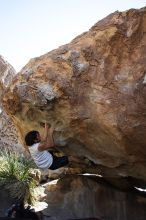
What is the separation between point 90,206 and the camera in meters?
9.49

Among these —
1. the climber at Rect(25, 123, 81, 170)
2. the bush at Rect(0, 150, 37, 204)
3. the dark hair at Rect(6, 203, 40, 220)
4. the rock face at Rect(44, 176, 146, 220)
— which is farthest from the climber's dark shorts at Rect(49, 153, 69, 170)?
the bush at Rect(0, 150, 37, 204)

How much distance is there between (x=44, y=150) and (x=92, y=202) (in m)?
2.36

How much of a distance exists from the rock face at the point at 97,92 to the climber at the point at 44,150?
0.20 metres

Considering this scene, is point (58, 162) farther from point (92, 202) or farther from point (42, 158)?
point (92, 202)

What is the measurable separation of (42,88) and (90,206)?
11.2ft

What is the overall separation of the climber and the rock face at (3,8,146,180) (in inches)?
7.8

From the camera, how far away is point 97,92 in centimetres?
746

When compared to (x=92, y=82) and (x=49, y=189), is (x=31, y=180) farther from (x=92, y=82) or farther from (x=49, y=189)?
(x=92, y=82)

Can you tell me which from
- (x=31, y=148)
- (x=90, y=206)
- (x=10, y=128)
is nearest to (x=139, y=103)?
(x=31, y=148)

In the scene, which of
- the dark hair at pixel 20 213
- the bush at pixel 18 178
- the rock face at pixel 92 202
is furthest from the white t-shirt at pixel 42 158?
the bush at pixel 18 178

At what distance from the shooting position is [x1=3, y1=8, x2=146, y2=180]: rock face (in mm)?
7195

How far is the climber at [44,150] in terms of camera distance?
26.0 ft

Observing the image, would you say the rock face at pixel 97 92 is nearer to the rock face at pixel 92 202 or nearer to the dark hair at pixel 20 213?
the rock face at pixel 92 202

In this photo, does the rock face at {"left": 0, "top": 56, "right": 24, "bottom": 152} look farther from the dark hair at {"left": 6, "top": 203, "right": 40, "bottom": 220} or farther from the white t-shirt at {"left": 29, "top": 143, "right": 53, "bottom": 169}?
the white t-shirt at {"left": 29, "top": 143, "right": 53, "bottom": 169}
